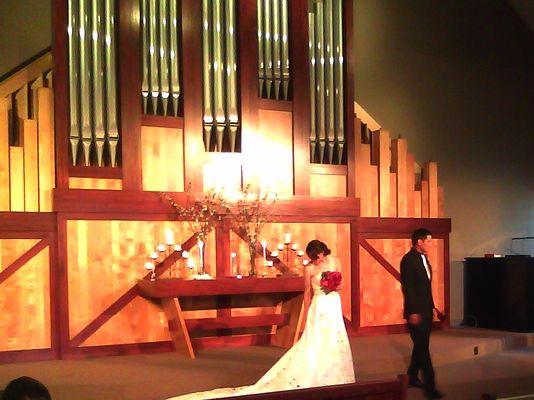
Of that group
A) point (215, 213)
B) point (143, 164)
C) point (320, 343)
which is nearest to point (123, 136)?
point (143, 164)

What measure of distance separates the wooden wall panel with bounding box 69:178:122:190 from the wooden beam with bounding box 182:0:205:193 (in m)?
0.79

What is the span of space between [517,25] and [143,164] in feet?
23.3

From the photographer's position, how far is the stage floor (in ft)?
17.4

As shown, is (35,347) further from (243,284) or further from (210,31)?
(210,31)

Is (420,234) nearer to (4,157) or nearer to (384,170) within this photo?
(384,170)

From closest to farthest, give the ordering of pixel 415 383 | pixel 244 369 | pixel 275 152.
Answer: pixel 415 383 → pixel 244 369 → pixel 275 152

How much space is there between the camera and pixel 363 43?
948 centimetres

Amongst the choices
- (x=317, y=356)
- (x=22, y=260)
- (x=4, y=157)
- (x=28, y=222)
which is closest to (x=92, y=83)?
(x=4, y=157)

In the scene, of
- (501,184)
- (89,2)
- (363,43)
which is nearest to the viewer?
(89,2)

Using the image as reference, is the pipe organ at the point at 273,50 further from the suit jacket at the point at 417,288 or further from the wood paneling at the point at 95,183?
the suit jacket at the point at 417,288

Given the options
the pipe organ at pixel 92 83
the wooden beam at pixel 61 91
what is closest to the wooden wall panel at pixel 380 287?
the pipe organ at pixel 92 83

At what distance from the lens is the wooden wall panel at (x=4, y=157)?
20.9 ft

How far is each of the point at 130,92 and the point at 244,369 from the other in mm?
3263

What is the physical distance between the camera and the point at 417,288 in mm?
5246
